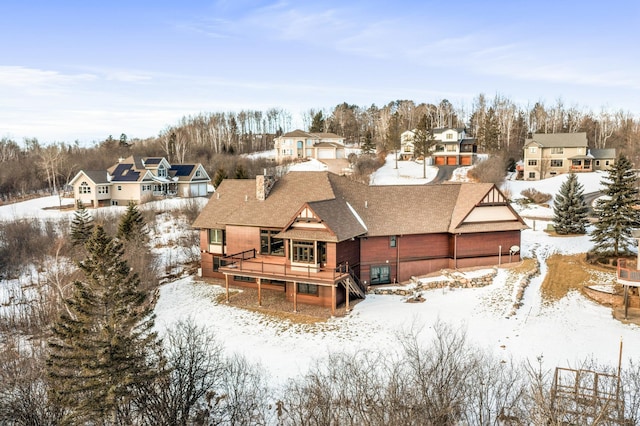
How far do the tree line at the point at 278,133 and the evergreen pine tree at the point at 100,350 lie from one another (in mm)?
45931

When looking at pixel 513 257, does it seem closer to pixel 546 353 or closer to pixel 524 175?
pixel 546 353

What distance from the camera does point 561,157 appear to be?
6756 cm

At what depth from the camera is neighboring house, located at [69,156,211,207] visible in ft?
198

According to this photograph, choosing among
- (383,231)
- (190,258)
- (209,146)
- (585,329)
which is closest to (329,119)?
(209,146)

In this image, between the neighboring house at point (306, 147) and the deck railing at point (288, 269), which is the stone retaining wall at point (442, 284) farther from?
the neighboring house at point (306, 147)

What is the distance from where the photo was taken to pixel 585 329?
2097cm

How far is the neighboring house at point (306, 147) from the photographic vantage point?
82188 millimetres

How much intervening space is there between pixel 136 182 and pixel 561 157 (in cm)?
6068

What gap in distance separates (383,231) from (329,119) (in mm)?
94965

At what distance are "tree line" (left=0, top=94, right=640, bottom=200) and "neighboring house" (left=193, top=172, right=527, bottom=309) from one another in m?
29.4

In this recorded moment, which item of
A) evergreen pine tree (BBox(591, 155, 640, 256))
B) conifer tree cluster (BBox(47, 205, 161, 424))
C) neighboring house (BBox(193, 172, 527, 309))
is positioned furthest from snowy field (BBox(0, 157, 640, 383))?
evergreen pine tree (BBox(591, 155, 640, 256))

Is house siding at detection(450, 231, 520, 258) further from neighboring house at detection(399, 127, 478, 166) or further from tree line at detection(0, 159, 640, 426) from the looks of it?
neighboring house at detection(399, 127, 478, 166)

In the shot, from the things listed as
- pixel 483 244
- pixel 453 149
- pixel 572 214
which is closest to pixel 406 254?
pixel 483 244

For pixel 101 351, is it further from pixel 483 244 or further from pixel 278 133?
pixel 278 133
